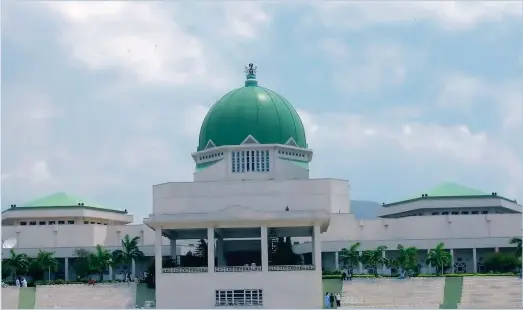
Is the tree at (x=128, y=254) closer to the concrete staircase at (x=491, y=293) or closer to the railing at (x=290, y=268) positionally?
the railing at (x=290, y=268)

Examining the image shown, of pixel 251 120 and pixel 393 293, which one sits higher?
pixel 251 120

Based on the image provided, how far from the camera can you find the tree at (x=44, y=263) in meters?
44.3

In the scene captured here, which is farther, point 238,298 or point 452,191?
point 452,191

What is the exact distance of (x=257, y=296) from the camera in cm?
3381

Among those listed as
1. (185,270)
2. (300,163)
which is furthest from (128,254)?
(185,270)

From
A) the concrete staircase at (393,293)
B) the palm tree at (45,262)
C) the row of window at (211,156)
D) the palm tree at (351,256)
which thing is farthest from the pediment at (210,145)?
the concrete staircase at (393,293)

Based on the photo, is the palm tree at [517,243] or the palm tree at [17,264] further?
the palm tree at [517,243]

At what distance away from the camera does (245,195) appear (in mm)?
44844

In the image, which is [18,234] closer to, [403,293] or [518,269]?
[403,293]

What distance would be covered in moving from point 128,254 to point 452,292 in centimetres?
1774

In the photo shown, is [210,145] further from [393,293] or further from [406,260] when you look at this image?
[393,293]

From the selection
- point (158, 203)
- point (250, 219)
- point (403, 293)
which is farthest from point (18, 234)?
point (403, 293)

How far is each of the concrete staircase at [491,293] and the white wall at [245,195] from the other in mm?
10318

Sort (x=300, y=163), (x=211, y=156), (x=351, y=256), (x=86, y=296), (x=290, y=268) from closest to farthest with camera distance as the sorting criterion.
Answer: (x=290, y=268) → (x=86, y=296) → (x=351, y=256) → (x=211, y=156) → (x=300, y=163)
